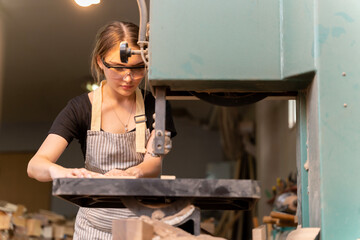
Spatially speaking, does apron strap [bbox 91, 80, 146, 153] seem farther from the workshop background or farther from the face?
the workshop background

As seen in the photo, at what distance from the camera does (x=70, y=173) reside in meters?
1.97

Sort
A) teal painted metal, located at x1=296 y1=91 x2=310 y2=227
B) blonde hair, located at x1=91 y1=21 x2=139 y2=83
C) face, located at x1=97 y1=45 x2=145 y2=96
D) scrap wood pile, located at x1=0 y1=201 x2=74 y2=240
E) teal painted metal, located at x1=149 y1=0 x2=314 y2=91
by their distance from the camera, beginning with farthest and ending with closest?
1. scrap wood pile, located at x1=0 y1=201 x2=74 y2=240
2. blonde hair, located at x1=91 y1=21 x2=139 y2=83
3. face, located at x1=97 y1=45 x2=145 y2=96
4. teal painted metal, located at x1=296 y1=91 x2=310 y2=227
5. teal painted metal, located at x1=149 y1=0 x2=314 y2=91

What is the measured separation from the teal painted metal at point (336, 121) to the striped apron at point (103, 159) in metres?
1.00

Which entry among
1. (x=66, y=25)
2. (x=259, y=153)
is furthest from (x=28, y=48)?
(x=259, y=153)

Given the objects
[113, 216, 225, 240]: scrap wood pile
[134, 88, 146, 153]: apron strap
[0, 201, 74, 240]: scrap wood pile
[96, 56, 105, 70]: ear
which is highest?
[96, 56, 105, 70]: ear

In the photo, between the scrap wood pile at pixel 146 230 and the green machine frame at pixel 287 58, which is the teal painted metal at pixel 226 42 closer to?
the green machine frame at pixel 287 58

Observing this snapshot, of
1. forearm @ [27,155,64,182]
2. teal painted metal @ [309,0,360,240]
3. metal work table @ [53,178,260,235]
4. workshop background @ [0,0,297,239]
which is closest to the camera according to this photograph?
metal work table @ [53,178,260,235]

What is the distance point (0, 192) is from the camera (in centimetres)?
848

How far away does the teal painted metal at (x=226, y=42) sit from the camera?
196 cm

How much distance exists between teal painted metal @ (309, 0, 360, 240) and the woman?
83 cm

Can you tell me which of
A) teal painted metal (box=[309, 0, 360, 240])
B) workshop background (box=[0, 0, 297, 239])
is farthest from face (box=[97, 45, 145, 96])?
workshop background (box=[0, 0, 297, 239])

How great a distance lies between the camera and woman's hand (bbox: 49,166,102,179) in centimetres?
192

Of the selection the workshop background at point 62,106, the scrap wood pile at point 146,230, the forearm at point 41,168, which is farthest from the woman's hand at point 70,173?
the workshop background at point 62,106

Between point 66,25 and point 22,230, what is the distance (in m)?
2.18
